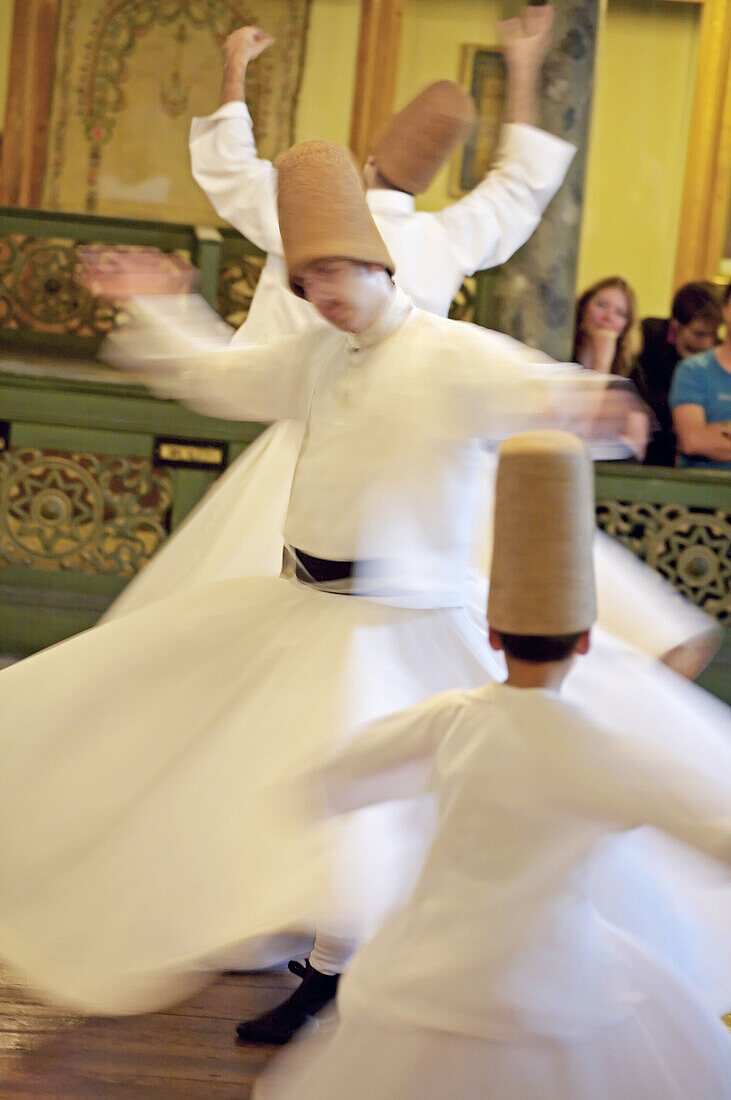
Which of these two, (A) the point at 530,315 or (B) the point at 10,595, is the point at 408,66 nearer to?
(A) the point at 530,315

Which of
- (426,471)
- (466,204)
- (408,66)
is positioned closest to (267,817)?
(426,471)

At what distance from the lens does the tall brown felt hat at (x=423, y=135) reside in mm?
2898

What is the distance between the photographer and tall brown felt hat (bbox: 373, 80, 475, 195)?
2.90m

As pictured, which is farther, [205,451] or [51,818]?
[205,451]

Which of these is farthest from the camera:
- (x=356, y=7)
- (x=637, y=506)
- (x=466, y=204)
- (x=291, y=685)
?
(x=356, y=7)

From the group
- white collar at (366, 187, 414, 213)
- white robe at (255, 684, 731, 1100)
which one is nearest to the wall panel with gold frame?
white collar at (366, 187, 414, 213)

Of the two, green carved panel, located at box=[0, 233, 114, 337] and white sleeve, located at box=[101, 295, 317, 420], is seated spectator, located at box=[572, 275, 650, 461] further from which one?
white sleeve, located at box=[101, 295, 317, 420]

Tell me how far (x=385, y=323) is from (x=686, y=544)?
263cm

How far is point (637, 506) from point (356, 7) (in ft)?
14.3

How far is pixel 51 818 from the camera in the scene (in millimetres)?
2170

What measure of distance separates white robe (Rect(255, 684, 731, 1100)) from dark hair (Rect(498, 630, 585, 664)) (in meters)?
0.04

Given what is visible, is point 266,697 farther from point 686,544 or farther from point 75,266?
point 75,266

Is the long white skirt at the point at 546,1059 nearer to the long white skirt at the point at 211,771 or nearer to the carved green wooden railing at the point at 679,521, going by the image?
the long white skirt at the point at 211,771

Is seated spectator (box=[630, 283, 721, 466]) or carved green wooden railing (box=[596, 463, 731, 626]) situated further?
seated spectator (box=[630, 283, 721, 466])
